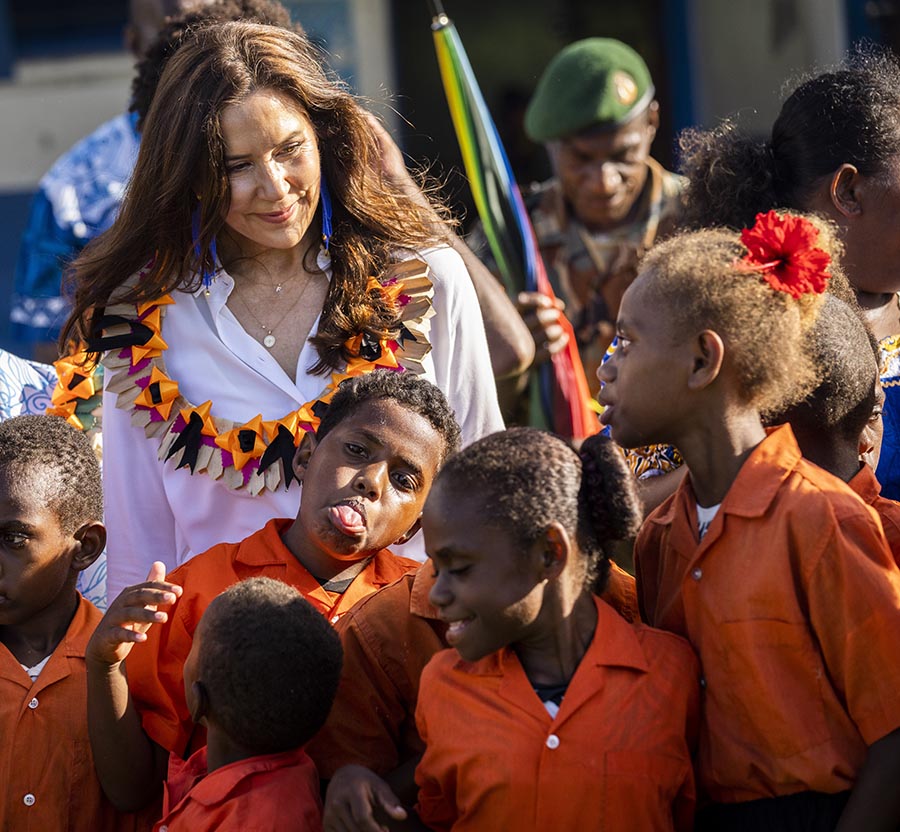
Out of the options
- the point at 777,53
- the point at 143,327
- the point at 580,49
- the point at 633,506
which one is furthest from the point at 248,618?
the point at 777,53

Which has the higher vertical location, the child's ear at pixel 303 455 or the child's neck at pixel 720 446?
the child's neck at pixel 720 446

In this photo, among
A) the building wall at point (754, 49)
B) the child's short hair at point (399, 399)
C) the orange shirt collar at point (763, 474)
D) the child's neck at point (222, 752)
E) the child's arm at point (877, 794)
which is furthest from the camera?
the building wall at point (754, 49)

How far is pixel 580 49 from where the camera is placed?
5727mm

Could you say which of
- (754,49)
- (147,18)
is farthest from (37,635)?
(754,49)

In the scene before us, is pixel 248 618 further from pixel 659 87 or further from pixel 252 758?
pixel 659 87

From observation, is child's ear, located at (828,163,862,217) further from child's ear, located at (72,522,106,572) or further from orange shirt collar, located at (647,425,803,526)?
child's ear, located at (72,522,106,572)

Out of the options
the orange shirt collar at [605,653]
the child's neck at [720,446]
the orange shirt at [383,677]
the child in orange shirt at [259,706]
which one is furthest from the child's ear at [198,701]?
the child's neck at [720,446]

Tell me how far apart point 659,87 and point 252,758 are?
6.90m

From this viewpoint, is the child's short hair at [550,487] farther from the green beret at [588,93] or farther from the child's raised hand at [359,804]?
the green beret at [588,93]

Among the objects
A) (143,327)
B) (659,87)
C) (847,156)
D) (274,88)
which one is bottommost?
(659,87)

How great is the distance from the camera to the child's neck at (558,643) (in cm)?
255

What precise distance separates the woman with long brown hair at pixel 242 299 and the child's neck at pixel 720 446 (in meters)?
0.85

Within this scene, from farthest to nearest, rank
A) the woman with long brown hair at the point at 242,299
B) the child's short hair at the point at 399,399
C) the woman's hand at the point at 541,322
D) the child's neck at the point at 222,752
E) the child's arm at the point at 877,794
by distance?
the woman's hand at the point at 541,322 < the woman with long brown hair at the point at 242,299 < the child's short hair at the point at 399,399 < the child's neck at the point at 222,752 < the child's arm at the point at 877,794

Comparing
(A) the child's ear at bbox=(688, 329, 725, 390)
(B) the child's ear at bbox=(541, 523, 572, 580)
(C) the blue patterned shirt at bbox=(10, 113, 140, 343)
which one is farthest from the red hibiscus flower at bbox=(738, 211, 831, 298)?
(C) the blue patterned shirt at bbox=(10, 113, 140, 343)
